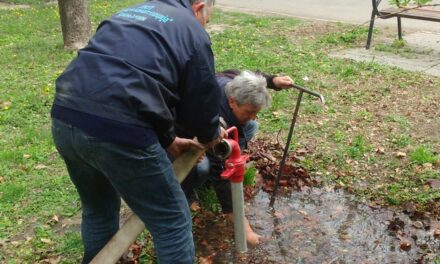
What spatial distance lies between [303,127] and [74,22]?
4.25 meters

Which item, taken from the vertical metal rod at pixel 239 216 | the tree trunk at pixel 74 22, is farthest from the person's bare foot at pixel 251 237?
the tree trunk at pixel 74 22

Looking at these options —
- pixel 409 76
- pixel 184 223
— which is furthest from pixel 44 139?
pixel 409 76

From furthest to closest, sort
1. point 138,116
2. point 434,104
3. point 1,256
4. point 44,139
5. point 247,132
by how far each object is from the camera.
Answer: point 434,104 < point 44,139 < point 247,132 < point 1,256 < point 138,116

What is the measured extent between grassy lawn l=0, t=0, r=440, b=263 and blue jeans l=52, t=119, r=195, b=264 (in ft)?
3.30

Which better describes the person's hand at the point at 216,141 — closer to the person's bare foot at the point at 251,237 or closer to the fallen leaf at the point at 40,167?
the person's bare foot at the point at 251,237

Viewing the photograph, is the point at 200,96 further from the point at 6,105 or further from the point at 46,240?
the point at 6,105

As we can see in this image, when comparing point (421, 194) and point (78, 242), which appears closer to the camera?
point (78, 242)

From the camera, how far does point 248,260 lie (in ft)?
10.6

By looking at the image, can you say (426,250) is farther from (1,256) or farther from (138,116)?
(1,256)

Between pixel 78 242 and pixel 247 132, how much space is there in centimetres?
127

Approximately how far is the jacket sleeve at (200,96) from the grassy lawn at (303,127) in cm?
138

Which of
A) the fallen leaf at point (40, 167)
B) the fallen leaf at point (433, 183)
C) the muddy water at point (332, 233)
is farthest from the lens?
the fallen leaf at point (40, 167)

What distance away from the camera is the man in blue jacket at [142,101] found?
2053mm

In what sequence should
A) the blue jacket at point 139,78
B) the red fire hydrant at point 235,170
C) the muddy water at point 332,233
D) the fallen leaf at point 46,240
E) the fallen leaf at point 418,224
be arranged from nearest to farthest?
the blue jacket at point 139,78, the red fire hydrant at point 235,170, the muddy water at point 332,233, the fallen leaf at point 46,240, the fallen leaf at point 418,224
